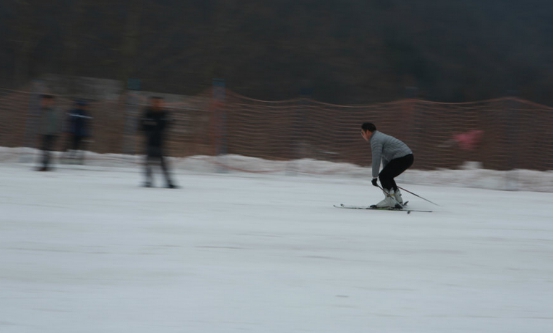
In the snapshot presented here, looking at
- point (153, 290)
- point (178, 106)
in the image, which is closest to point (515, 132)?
point (178, 106)

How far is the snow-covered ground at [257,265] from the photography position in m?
4.00

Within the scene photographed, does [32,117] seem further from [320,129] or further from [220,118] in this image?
[320,129]

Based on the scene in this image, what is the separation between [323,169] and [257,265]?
9793 millimetres

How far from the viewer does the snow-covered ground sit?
4.00m

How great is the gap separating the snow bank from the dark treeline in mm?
11090

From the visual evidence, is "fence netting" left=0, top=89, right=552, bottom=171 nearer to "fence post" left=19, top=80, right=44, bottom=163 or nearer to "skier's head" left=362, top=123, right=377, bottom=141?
"fence post" left=19, top=80, right=44, bottom=163

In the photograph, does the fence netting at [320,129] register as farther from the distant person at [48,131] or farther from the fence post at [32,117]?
the distant person at [48,131]

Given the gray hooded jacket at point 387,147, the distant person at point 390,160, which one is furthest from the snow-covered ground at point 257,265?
the gray hooded jacket at point 387,147

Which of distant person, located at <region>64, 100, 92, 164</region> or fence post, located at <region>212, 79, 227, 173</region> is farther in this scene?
fence post, located at <region>212, 79, 227, 173</region>

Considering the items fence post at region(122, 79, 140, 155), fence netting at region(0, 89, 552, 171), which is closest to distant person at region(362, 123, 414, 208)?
fence netting at region(0, 89, 552, 171)

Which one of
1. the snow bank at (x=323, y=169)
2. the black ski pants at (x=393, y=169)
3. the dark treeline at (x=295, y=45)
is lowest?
the black ski pants at (x=393, y=169)

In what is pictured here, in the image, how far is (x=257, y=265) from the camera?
5191mm

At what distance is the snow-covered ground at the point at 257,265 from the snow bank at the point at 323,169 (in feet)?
15.4

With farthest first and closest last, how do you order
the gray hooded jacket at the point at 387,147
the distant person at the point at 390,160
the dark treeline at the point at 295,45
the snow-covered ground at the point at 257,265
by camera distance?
the dark treeline at the point at 295,45 → the distant person at the point at 390,160 → the gray hooded jacket at the point at 387,147 → the snow-covered ground at the point at 257,265
